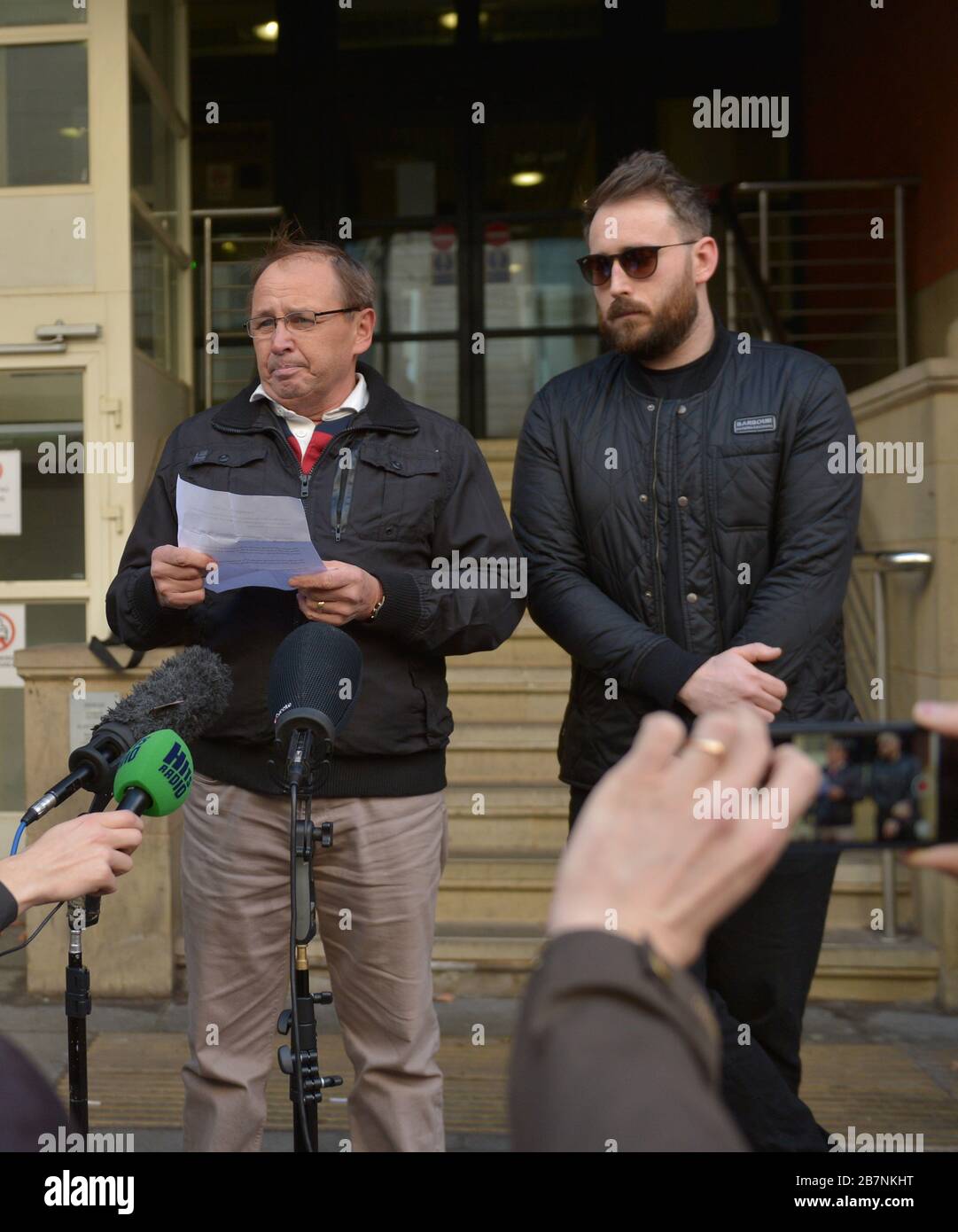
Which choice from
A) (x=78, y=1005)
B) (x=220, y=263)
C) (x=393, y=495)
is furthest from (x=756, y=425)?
(x=220, y=263)

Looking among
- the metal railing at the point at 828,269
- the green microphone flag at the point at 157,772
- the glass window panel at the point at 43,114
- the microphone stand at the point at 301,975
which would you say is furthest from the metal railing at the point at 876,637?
the glass window panel at the point at 43,114

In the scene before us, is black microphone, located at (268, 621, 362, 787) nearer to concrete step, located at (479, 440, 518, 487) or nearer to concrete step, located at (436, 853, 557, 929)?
concrete step, located at (436, 853, 557, 929)

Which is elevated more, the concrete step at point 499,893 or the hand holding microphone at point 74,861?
the hand holding microphone at point 74,861

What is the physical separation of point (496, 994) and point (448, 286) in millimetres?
6602

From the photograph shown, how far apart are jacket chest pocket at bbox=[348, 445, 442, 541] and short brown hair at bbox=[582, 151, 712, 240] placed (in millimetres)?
663

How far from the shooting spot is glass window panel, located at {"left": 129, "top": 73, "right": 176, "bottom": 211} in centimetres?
625

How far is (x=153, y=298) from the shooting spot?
22.0 feet

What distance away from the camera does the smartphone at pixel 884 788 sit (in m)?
1.21

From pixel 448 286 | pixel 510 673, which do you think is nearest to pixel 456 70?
pixel 448 286

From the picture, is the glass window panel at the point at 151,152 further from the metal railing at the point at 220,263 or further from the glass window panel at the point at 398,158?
the glass window panel at the point at 398,158

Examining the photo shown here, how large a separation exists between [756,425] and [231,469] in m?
1.20

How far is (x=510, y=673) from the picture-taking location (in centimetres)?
646

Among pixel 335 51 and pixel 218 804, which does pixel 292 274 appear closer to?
pixel 218 804

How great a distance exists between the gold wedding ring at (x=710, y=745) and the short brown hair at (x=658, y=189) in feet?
6.66
